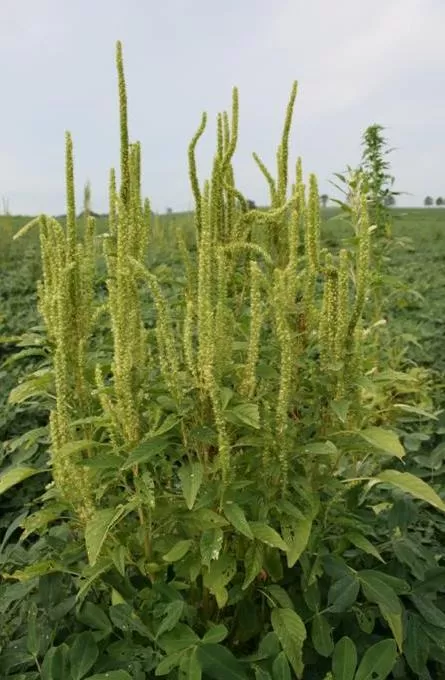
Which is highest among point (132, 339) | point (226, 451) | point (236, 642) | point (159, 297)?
point (159, 297)

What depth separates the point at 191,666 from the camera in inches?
59.3

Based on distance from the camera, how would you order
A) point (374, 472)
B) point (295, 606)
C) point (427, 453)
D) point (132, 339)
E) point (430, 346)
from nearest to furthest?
point (132, 339), point (295, 606), point (374, 472), point (427, 453), point (430, 346)

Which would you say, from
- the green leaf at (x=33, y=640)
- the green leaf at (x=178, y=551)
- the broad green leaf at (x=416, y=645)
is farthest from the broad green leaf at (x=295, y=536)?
the green leaf at (x=33, y=640)

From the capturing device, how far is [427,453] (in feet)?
9.68

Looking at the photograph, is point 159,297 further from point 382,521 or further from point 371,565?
point 382,521

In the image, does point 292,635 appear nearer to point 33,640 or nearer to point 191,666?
point 191,666

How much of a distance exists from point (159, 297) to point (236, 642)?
39.3 inches

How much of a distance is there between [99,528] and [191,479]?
0.76 ft

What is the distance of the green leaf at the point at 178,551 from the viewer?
1602 mm

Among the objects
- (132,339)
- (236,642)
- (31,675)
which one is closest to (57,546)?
(31,675)

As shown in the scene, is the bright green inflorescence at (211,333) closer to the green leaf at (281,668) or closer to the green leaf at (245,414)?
the green leaf at (245,414)

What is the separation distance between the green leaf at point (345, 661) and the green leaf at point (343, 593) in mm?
174

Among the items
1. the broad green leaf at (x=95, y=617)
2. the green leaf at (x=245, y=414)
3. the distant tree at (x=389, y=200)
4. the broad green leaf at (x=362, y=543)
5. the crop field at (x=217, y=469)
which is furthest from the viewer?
the distant tree at (x=389, y=200)

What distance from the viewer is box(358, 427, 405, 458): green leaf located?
153 centimetres
